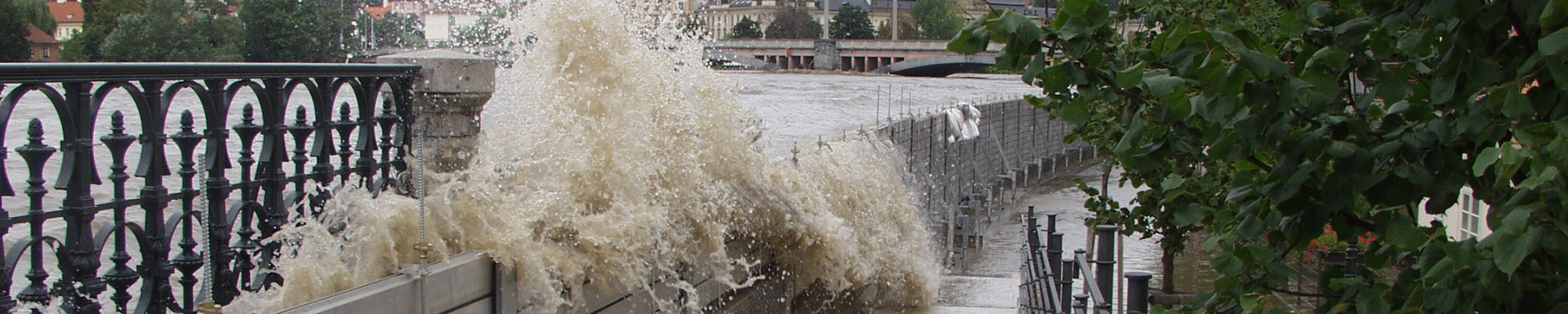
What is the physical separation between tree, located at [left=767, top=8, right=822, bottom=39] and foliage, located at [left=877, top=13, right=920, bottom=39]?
7.82 meters

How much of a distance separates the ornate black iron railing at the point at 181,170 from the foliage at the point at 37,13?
468 inches

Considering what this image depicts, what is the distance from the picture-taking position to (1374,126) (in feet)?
8.74

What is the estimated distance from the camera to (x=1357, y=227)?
8.02 feet

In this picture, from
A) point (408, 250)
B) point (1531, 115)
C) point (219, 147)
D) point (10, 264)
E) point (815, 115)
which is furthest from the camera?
point (815, 115)

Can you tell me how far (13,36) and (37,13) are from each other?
2.67m

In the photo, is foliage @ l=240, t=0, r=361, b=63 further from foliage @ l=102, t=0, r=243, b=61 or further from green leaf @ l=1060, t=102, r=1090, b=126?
green leaf @ l=1060, t=102, r=1090, b=126

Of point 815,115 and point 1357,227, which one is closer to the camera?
point 1357,227

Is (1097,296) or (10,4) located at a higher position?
(10,4)

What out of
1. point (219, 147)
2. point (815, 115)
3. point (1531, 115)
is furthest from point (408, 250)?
point (815, 115)

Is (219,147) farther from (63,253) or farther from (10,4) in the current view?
(10,4)

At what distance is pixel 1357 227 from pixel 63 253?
3.08 meters

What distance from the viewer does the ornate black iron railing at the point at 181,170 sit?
3594 millimetres

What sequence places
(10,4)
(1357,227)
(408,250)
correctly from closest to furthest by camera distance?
(1357,227), (408,250), (10,4)

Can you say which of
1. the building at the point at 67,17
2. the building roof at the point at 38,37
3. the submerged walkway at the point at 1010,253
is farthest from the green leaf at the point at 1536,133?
the building at the point at 67,17
